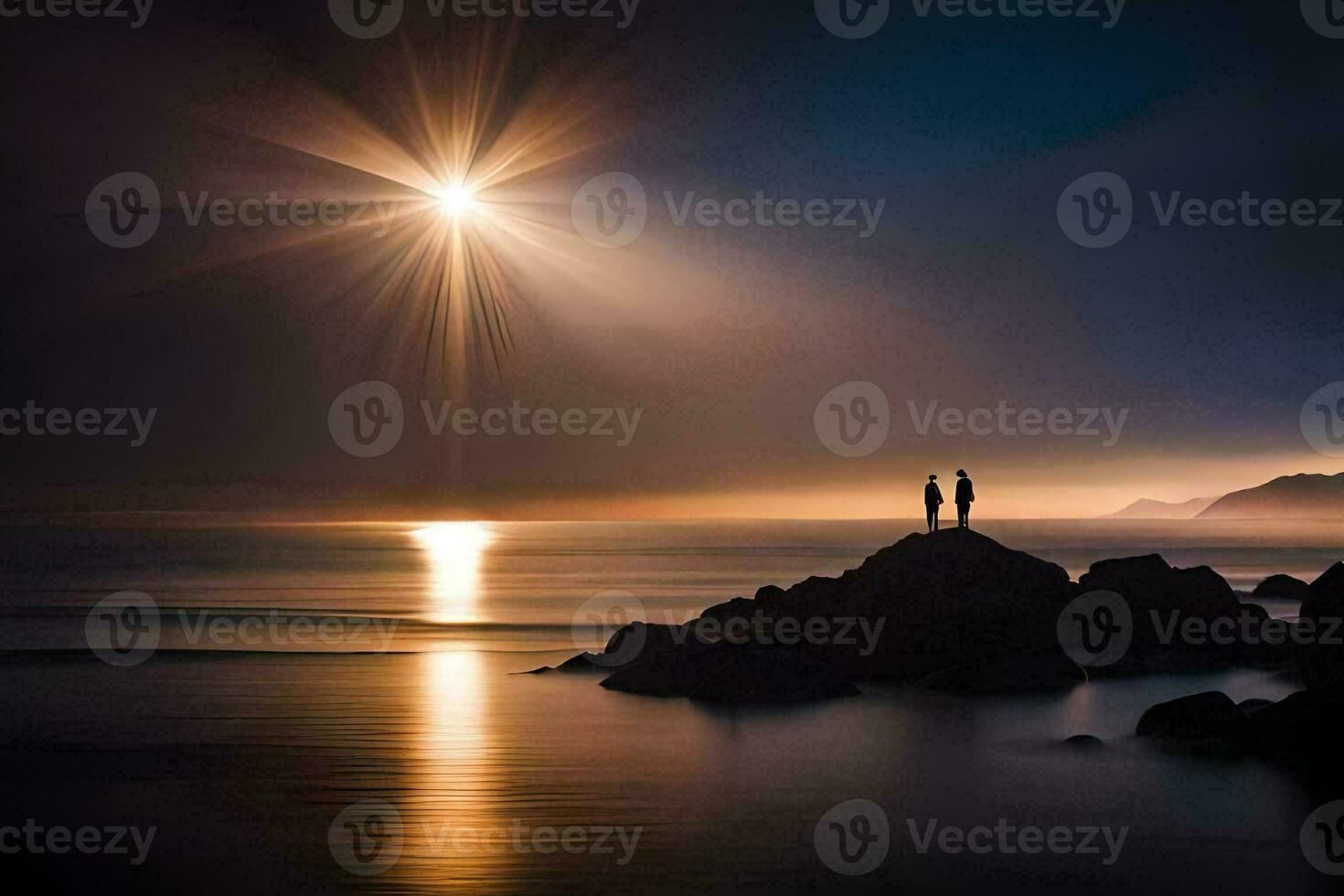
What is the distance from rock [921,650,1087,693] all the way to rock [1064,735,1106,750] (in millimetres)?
6477

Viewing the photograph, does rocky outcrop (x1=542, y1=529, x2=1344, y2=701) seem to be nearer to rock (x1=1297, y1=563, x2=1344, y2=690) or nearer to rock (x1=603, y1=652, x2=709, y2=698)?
rock (x1=603, y1=652, x2=709, y2=698)

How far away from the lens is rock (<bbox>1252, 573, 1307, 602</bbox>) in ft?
230

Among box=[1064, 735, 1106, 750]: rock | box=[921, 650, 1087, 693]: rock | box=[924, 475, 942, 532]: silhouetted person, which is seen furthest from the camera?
box=[924, 475, 942, 532]: silhouetted person

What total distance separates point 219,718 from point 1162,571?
94.3 feet

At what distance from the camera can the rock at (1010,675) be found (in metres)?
35.2

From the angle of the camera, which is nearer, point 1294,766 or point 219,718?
point 1294,766

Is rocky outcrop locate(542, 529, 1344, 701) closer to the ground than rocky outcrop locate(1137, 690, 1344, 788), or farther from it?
farther from it

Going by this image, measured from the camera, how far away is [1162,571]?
40438 millimetres

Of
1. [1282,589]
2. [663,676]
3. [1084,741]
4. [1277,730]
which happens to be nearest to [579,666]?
[663,676]

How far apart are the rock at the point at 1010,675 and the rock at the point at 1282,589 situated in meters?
A: 40.1

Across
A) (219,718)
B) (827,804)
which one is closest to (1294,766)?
(827,804)

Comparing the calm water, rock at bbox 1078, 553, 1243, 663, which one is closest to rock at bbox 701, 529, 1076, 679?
the calm water

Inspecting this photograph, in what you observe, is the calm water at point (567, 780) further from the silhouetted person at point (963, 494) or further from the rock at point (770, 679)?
the silhouetted person at point (963, 494)

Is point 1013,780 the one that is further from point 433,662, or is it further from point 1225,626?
point 433,662
